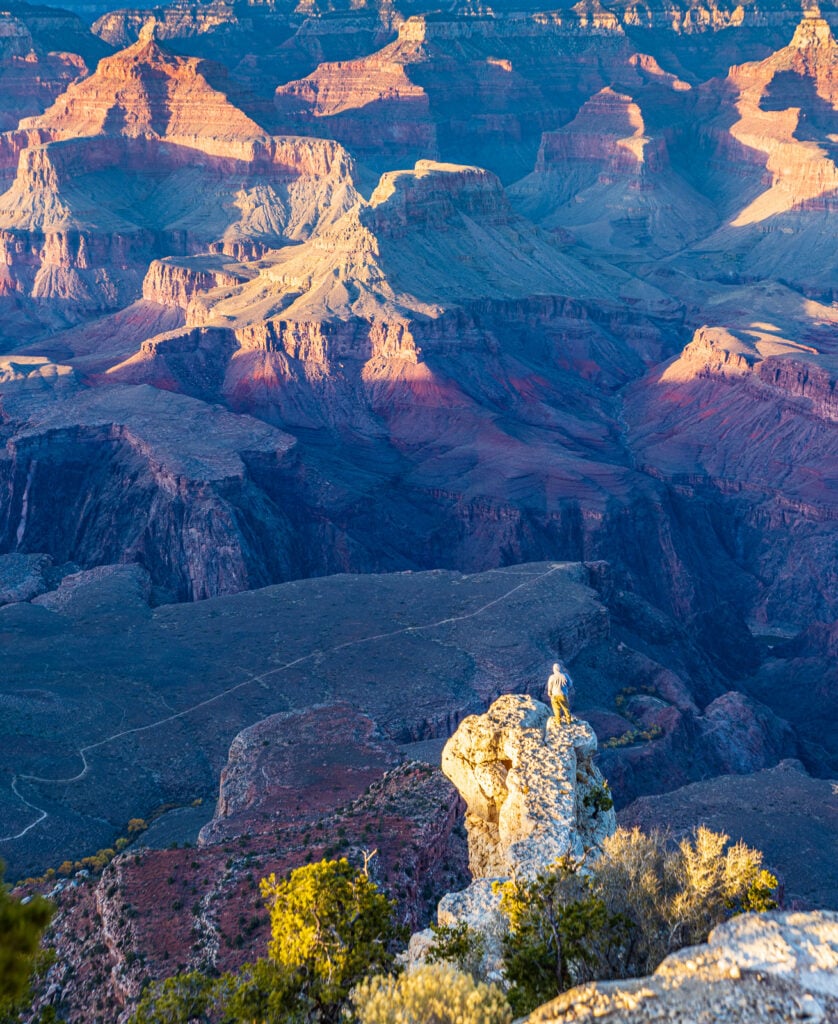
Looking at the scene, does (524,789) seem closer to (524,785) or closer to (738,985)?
(524,785)

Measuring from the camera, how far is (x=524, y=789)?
36.2 m

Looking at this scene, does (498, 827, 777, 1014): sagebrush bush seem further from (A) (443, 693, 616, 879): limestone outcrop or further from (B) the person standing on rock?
(B) the person standing on rock

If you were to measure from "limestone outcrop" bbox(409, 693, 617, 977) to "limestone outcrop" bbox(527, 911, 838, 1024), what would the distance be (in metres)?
10.0

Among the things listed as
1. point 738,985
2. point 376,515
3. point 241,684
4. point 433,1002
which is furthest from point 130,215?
point 738,985

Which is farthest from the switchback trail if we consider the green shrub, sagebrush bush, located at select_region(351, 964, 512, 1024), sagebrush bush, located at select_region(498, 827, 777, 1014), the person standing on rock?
sagebrush bush, located at select_region(351, 964, 512, 1024)

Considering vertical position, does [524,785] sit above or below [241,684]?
above

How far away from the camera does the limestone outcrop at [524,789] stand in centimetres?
3481

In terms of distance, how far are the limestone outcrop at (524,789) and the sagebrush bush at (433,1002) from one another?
21.4 feet

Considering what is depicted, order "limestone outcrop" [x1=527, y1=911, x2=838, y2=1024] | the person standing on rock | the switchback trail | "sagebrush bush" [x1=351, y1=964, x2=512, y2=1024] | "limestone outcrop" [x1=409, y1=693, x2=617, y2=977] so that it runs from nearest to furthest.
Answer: "limestone outcrop" [x1=527, y1=911, x2=838, y2=1024] → "sagebrush bush" [x1=351, y1=964, x2=512, y2=1024] → "limestone outcrop" [x1=409, y1=693, x2=617, y2=977] → the person standing on rock → the switchback trail

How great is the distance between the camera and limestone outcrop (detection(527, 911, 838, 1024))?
71.6 ft

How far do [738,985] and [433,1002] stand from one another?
578 cm

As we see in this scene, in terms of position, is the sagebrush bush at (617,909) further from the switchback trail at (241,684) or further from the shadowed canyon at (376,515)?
the switchback trail at (241,684)

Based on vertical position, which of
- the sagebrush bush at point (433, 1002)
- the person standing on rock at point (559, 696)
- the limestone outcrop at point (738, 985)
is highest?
the limestone outcrop at point (738, 985)

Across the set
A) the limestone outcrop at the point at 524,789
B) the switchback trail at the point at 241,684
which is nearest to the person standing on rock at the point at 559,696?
the limestone outcrop at the point at 524,789
